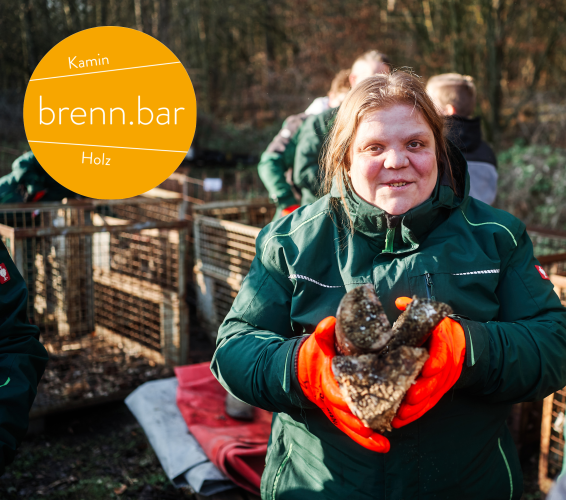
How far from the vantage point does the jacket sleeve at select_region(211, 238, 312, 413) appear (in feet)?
4.62

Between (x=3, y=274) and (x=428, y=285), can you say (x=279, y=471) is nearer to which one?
(x=428, y=285)

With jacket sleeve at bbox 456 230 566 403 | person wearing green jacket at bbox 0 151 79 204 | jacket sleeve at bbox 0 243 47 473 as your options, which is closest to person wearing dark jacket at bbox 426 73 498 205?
jacket sleeve at bbox 456 230 566 403

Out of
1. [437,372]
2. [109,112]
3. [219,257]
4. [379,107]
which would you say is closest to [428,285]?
[437,372]

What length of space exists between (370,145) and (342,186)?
16cm

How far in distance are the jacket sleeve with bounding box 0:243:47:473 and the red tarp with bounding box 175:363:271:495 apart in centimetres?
111

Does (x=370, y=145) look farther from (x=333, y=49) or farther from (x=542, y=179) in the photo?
(x=333, y=49)

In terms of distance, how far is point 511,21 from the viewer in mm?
9781

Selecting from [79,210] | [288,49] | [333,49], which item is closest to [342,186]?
[79,210]

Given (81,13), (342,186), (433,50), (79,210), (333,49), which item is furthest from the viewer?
(333,49)

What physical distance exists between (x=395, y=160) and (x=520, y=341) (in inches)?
24.3

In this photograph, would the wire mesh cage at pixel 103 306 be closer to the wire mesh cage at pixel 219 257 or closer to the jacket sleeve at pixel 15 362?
the wire mesh cage at pixel 219 257

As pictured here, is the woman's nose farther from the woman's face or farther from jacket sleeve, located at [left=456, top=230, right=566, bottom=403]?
jacket sleeve, located at [left=456, top=230, right=566, bottom=403]

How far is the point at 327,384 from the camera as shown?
50.8 inches

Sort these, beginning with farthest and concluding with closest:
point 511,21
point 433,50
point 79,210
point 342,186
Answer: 1. point 433,50
2. point 511,21
3. point 79,210
4. point 342,186
